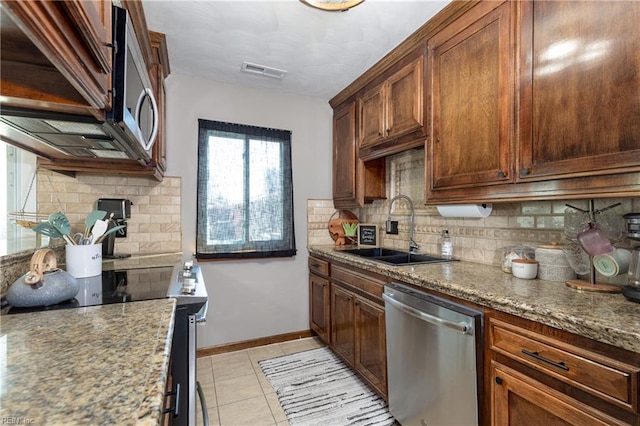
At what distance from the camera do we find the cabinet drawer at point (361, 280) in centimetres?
196

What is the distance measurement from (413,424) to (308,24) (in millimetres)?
2449

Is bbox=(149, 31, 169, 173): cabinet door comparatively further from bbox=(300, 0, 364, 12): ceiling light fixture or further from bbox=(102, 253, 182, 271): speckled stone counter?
bbox=(300, 0, 364, 12): ceiling light fixture

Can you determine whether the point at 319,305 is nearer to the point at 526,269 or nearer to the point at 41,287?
the point at 526,269

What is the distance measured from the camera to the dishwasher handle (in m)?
1.30

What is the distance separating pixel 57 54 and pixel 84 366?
0.66 meters

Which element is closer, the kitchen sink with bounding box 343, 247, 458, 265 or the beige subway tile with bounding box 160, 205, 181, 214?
the kitchen sink with bounding box 343, 247, 458, 265

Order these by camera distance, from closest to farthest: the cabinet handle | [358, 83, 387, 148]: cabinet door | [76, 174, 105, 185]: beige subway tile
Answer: the cabinet handle → [76, 174, 105, 185]: beige subway tile → [358, 83, 387, 148]: cabinet door

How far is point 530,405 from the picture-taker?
1.08m

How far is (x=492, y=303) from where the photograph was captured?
1.22 meters

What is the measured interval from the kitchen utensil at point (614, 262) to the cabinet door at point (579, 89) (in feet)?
1.29

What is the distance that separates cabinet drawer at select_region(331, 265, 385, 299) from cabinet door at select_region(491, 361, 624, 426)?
817 millimetres

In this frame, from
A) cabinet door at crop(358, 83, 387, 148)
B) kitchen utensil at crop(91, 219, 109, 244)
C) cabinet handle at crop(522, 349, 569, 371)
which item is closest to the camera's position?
cabinet handle at crop(522, 349, 569, 371)

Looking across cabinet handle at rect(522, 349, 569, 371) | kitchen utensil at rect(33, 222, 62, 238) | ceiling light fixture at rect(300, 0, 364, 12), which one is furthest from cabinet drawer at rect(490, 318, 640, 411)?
kitchen utensil at rect(33, 222, 62, 238)

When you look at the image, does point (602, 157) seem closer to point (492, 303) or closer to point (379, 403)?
point (492, 303)
